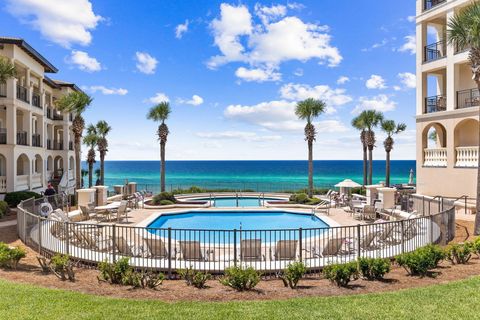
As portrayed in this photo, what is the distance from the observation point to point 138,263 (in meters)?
9.77

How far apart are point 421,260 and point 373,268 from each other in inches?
49.5

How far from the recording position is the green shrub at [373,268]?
8.45 metres

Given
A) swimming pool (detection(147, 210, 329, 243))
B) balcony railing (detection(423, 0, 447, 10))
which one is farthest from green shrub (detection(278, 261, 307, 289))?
balcony railing (detection(423, 0, 447, 10))

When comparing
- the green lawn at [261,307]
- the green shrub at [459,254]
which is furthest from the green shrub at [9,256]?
the green shrub at [459,254]

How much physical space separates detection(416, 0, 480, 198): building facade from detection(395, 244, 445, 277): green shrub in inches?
545

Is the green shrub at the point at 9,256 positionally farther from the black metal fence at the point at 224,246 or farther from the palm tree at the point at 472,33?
the palm tree at the point at 472,33

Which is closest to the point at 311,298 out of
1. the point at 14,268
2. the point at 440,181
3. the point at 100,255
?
the point at 100,255

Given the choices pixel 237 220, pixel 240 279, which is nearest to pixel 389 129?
pixel 237 220

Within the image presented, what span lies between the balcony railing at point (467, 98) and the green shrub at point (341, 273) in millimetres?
18082

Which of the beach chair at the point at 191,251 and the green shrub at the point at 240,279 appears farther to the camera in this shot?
the beach chair at the point at 191,251

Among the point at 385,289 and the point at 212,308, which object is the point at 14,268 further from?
the point at 385,289

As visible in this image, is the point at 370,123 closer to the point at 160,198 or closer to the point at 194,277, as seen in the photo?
the point at 160,198

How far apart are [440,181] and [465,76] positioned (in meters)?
7.06

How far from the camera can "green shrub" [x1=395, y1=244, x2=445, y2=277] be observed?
28.3 ft
